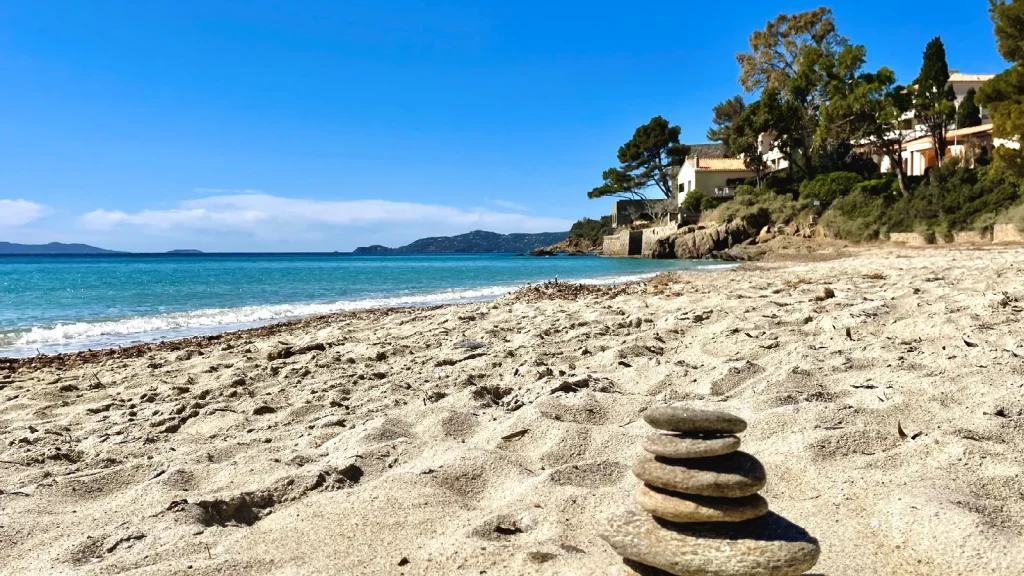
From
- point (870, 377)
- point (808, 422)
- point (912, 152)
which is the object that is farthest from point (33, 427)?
point (912, 152)

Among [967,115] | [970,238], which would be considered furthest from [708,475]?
[967,115]

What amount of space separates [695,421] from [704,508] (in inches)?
10.4

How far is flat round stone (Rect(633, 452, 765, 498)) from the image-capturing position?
6.61 ft

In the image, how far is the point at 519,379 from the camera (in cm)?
493

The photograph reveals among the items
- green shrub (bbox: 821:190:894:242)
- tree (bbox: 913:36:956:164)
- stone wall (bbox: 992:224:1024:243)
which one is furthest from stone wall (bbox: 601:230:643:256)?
stone wall (bbox: 992:224:1024:243)

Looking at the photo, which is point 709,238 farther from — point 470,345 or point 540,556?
point 540,556

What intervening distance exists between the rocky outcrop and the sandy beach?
35.0 metres

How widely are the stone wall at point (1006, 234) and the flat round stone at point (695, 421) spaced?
77.6ft

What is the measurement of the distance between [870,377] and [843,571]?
2279 millimetres

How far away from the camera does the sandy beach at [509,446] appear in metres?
2.43

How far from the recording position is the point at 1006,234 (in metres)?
21.6

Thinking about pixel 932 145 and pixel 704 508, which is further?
pixel 932 145

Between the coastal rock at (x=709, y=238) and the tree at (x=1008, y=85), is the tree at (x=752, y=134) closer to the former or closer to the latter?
the coastal rock at (x=709, y=238)

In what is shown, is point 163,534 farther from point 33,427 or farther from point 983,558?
point 983,558
